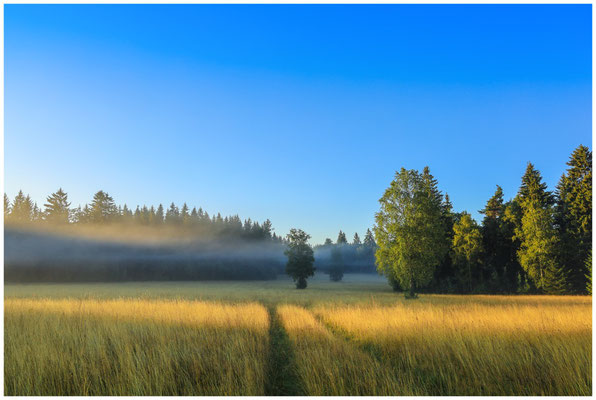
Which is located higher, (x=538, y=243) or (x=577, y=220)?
(x=577, y=220)

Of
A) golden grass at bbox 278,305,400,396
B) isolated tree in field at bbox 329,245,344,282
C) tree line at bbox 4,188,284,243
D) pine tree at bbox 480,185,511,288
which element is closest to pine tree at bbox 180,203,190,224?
tree line at bbox 4,188,284,243

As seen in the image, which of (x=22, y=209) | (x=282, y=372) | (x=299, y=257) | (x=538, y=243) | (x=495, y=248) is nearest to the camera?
(x=282, y=372)

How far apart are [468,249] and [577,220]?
405 inches

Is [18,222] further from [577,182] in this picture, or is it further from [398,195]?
[577,182]

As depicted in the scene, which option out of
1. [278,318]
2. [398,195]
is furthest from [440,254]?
[278,318]

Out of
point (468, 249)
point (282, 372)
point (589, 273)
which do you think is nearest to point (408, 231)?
point (468, 249)

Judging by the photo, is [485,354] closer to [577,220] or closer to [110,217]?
[577,220]

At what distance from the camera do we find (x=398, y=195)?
96.3ft

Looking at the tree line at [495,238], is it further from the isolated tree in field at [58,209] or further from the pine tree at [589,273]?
the isolated tree in field at [58,209]

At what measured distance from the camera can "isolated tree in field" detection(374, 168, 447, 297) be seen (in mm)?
28219

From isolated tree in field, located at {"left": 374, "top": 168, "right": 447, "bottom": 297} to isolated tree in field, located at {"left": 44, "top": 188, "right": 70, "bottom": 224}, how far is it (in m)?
67.8

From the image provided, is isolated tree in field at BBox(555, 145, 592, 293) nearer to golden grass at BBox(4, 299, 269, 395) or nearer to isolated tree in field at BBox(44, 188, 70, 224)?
golden grass at BBox(4, 299, 269, 395)

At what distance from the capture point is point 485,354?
680cm

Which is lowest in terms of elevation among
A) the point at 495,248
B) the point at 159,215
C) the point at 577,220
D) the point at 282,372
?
the point at 282,372
